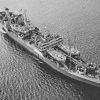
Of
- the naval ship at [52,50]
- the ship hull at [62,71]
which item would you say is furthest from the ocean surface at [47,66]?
the naval ship at [52,50]

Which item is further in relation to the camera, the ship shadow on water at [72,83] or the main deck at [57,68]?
the main deck at [57,68]

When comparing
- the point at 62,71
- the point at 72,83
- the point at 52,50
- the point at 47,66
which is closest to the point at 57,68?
the point at 62,71

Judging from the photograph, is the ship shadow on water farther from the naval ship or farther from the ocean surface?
the naval ship

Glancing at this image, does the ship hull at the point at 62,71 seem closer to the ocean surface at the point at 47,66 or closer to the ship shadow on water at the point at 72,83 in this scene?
the ship shadow on water at the point at 72,83

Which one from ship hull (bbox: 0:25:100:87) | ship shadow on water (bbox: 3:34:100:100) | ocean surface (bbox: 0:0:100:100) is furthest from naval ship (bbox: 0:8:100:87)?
ocean surface (bbox: 0:0:100:100)

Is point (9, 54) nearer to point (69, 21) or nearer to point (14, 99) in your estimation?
point (14, 99)

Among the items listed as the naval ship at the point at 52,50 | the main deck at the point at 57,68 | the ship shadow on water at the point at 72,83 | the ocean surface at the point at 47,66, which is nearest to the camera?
the ship shadow on water at the point at 72,83

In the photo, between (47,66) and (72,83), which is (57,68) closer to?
(47,66)
